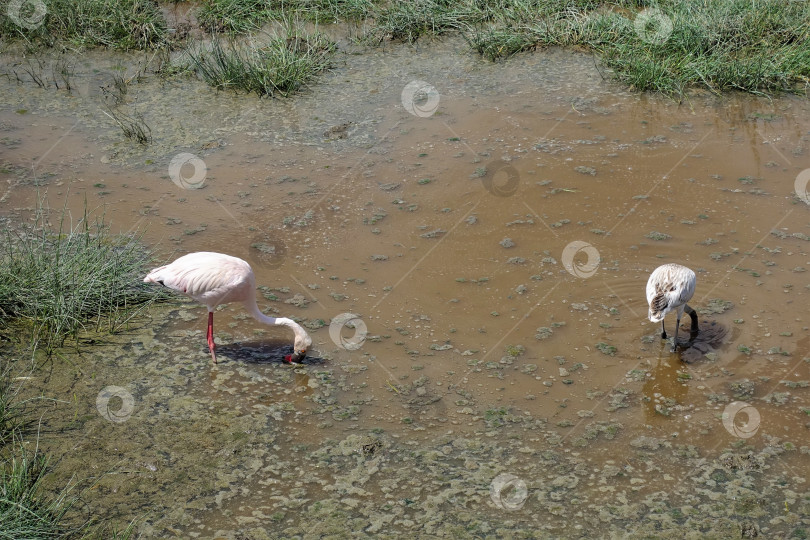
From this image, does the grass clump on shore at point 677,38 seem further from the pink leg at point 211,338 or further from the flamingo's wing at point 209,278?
the pink leg at point 211,338

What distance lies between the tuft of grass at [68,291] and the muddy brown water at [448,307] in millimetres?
213

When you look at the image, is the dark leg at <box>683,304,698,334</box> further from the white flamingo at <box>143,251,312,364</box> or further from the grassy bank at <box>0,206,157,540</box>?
the grassy bank at <box>0,206,157,540</box>

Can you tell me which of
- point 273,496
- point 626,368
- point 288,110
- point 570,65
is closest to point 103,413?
point 273,496

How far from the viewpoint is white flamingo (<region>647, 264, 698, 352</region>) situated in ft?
14.8

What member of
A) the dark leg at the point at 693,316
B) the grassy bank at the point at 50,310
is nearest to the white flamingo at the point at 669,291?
the dark leg at the point at 693,316

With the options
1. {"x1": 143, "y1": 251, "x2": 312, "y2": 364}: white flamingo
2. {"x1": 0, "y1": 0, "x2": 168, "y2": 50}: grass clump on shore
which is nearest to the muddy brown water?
{"x1": 143, "y1": 251, "x2": 312, "y2": 364}: white flamingo

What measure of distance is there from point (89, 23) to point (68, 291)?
504 cm

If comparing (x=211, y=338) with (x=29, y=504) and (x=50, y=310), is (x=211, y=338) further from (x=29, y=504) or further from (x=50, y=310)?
(x=29, y=504)

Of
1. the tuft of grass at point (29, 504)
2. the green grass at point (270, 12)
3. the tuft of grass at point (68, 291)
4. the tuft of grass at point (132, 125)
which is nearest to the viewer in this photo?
the tuft of grass at point (29, 504)

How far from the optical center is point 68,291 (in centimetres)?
480

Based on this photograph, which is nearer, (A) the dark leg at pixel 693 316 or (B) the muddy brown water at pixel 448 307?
(B) the muddy brown water at pixel 448 307

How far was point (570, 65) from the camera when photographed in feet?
26.2

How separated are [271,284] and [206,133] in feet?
7.94

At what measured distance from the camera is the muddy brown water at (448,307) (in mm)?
3773
